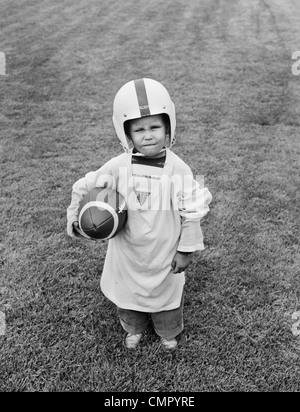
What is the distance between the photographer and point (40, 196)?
4.55m

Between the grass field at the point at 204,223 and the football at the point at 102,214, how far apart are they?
2.91ft

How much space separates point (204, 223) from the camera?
13.8ft

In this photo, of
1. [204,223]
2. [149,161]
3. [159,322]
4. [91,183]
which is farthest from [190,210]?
[204,223]

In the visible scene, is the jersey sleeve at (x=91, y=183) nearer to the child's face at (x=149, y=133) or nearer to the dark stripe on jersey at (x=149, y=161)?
the dark stripe on jersey at (x=149, y=161)

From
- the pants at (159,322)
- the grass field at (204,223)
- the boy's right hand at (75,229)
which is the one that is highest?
the boy's right hand at (75,229)

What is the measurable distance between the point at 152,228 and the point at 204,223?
1.76 meters

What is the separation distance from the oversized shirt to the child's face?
122 mm

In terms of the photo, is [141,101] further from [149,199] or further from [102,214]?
[102,214]

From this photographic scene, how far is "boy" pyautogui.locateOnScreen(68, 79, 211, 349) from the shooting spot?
2348mm

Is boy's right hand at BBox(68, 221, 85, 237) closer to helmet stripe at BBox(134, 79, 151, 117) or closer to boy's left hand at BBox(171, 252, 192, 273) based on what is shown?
boy's left hand at BBox(171, 252, 192, 273)

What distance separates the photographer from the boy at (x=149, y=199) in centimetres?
235

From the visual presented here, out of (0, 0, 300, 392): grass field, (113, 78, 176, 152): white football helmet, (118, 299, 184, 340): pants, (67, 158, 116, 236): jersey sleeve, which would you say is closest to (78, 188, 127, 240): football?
(67, 158, 116, 236): jersey sleeve

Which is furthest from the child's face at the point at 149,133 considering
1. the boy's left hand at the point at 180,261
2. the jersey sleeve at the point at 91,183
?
the boy's left hand at the point at 180,261
